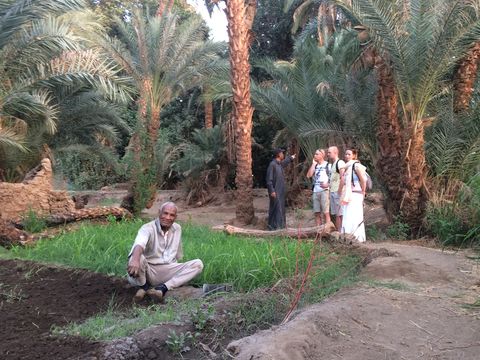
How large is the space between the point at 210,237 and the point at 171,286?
2.81 meters

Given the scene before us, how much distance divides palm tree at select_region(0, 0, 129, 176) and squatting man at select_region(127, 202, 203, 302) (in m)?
6.33

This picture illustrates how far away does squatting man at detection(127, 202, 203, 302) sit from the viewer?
237 inches

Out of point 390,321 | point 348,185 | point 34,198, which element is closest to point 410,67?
point 348,185

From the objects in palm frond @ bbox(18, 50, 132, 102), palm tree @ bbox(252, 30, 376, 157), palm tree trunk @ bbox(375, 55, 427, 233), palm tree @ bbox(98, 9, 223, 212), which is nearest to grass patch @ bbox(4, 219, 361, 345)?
palm tree trunk @ bbox(375, 55, 427, 233)

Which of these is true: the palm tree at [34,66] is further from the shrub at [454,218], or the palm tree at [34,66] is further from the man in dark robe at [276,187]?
the shrub at [454,218]

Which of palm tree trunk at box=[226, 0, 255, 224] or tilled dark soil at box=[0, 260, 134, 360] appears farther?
palm tree trunk at box=[226, 0, 255, 224]

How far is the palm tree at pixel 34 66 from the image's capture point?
1155cm

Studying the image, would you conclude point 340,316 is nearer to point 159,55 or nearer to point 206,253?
point 206,253

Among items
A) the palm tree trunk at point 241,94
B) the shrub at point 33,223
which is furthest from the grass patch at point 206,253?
the palm tree trunk at point 241,94

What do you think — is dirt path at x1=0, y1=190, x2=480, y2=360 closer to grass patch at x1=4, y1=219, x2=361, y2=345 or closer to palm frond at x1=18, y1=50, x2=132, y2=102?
grass patch at x1=4, y1=219, x2=361, y2=345

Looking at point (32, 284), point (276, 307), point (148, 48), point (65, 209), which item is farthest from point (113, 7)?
point (276, 307)

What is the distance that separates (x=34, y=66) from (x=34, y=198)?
3514 millimetres

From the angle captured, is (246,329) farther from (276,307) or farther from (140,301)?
(140,301)

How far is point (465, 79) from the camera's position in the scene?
35.6 feet
